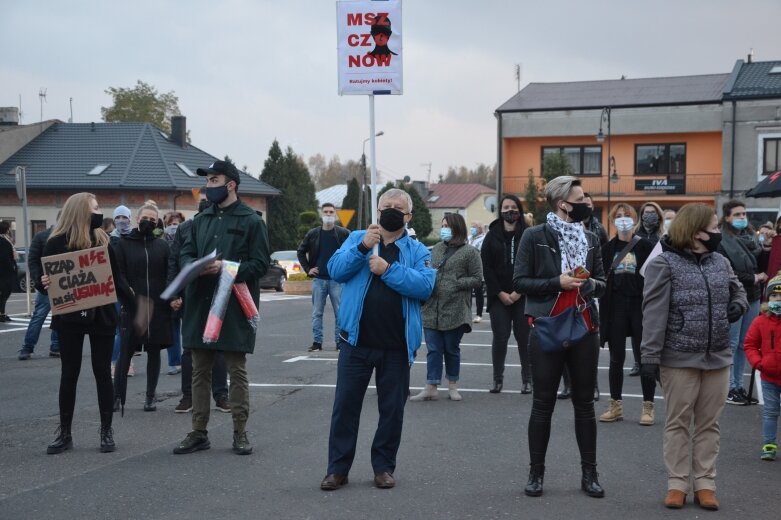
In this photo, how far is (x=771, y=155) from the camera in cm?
4519

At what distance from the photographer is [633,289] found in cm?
895

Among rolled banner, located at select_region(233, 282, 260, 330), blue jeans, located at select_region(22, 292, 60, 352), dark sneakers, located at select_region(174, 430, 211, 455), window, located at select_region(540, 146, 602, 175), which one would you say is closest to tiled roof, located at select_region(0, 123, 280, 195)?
window, located at select_region(540, 146, 602, 175)

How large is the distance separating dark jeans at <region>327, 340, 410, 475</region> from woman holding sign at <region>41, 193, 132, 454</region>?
2173 mm

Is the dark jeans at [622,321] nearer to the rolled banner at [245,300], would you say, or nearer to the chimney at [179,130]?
the rolled banner at [245,300]

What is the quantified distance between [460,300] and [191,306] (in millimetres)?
3566

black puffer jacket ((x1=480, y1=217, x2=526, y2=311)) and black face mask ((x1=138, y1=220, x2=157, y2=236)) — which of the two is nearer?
black face mask ((x1=138, y1=220, x2=157, y2=236))

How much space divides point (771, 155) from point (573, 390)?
43221 mm

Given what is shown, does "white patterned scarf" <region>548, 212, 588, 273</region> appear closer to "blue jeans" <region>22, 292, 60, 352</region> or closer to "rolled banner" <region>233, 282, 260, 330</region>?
"rolled banner" <region>233, 282, 260, 330</region>

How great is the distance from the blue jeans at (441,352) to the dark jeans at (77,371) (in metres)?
3.66

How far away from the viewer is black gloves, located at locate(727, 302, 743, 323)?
5.94 m

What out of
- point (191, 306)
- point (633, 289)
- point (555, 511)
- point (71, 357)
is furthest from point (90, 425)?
point (633, 289)

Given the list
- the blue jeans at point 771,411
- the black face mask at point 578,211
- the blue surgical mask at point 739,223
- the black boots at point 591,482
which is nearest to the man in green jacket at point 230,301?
the black face mask at point 578,211

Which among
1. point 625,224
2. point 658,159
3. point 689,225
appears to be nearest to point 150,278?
point 625,224

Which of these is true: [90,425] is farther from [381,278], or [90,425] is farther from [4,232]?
[4,232]
